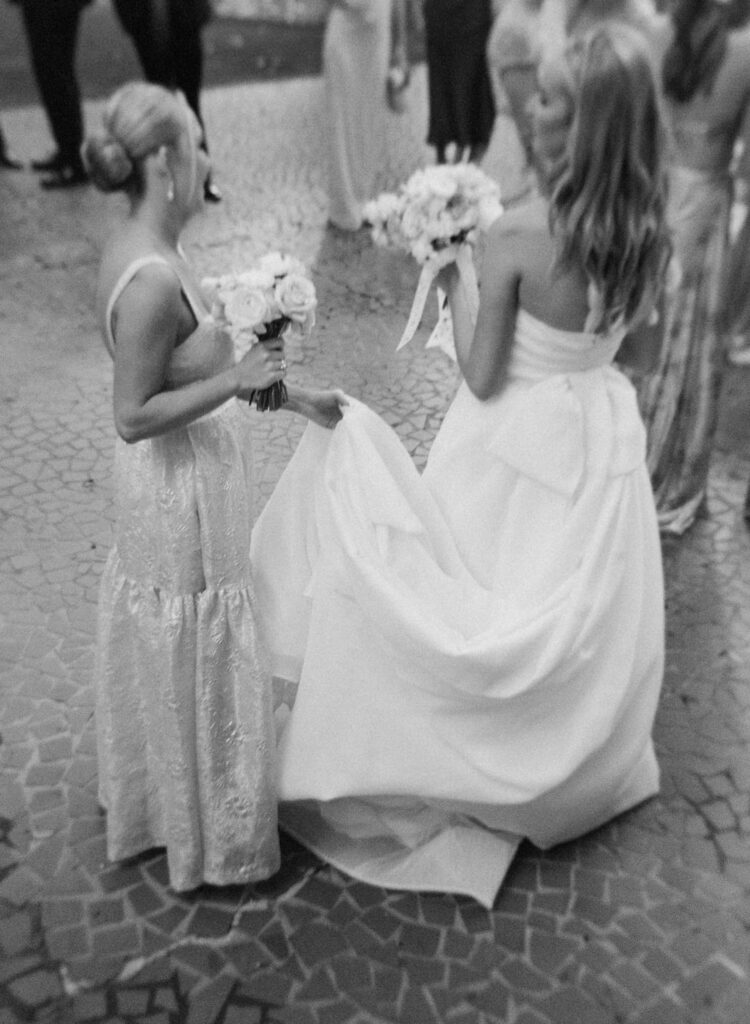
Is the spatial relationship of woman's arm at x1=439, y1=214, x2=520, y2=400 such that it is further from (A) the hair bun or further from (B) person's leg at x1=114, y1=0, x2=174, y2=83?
(B) person's leg at x1=114, y1=0, x2=174, y2=83

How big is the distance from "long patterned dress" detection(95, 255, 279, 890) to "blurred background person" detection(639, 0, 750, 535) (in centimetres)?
223

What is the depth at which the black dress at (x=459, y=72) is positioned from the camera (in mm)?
7656

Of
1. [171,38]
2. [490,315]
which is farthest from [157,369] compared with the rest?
[171,38]

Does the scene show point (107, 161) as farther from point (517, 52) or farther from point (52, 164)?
point (52, 164)

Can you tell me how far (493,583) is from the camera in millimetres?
2777

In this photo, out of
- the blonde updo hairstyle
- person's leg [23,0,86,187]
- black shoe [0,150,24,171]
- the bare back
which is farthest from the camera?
black shoe [0,150,24,171]

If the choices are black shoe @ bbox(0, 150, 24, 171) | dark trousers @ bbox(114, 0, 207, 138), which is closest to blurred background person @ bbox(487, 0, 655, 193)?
dark trousers @ bbox(114, 0, 207, 138)

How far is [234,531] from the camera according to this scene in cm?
250

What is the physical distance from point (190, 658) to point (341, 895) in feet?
2.44

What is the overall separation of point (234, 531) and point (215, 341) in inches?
17.0

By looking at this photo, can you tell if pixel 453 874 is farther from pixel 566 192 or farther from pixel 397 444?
pixel 566 192

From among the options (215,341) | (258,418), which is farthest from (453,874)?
(258,418)

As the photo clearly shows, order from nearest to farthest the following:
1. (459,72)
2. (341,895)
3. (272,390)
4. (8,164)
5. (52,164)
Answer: (272,390), (341,895), (459,72), (52,164), (8,164)

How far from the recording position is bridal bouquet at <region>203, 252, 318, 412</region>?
2.24m
